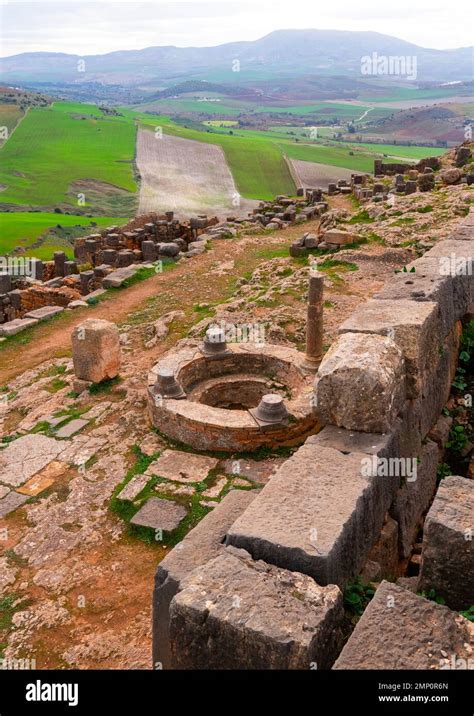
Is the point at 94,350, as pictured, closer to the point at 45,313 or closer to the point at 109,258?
the point at 45,313

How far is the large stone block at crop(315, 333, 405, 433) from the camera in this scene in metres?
5.27

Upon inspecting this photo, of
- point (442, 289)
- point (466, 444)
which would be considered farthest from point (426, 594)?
point (442, 289)

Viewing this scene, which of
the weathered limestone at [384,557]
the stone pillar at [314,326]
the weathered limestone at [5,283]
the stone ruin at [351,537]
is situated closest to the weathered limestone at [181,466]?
the stone pillar at [314,326]

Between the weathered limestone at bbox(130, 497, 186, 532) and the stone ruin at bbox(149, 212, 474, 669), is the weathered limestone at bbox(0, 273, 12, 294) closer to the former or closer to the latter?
the weathered limestone at bbox(130, 497, 186, 532)

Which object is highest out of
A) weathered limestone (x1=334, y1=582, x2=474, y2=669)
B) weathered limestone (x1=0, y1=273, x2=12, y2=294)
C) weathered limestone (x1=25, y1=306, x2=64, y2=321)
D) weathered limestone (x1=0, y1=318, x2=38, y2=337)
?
weathered limestone (x1=334, y1=582, x2=474, y2=669)

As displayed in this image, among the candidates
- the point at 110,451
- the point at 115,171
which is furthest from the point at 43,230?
the point at 110,451

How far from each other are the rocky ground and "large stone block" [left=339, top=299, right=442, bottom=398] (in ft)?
8.03

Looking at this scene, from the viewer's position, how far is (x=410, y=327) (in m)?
5.98

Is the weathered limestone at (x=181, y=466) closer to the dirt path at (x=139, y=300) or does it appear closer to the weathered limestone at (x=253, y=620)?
the weathered limestone at (x=253, y=620)

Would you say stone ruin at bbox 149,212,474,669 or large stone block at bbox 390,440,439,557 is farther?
large stone block at bbox 390,440,439,557

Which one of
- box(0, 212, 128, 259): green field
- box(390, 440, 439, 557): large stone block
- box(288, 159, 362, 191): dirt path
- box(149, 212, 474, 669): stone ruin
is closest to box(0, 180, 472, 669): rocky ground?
box(149, 212, 474, 669): stone ruin

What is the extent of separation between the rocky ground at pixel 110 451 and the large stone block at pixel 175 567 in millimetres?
1015
